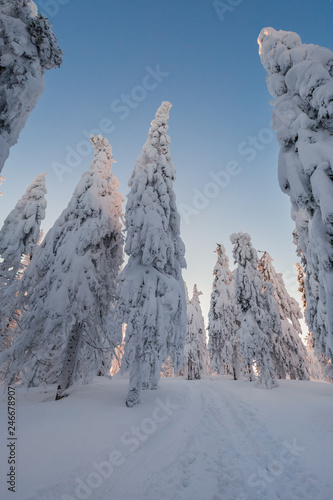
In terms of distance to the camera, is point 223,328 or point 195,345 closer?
point 223,328

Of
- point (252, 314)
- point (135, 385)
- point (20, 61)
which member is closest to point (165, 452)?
point (135, 385)

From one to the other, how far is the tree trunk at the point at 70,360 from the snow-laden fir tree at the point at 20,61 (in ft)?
26.3

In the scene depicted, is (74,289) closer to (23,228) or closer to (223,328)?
(23,228)

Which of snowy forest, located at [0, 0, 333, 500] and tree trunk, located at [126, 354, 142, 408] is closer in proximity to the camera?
snowy forest, located at [0, 0, 333, 500]

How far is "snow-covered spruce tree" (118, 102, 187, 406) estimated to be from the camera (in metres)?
8.24

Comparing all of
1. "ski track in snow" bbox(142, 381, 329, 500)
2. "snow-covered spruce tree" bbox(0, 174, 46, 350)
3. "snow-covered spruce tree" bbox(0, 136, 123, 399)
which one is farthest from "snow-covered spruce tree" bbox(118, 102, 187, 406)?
"snow-covered spruce tree" bbox(0, 174, 46, 350)

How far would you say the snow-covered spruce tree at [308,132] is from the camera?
4.40m

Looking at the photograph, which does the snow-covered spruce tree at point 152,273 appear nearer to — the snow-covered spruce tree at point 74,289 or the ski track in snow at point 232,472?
the snow-covered spruce tree at point 74,289

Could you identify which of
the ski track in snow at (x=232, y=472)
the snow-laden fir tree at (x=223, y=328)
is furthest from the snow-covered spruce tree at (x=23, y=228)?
the snow-laden fir tree at (x=223, y=328)

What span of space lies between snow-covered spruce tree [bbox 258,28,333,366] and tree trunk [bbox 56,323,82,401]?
30.4ft

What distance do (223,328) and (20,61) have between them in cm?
2487

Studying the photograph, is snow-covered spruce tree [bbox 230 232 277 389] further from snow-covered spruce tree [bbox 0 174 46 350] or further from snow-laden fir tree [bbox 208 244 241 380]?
snow-covered spruce tree [bbox 0 174 46 350]

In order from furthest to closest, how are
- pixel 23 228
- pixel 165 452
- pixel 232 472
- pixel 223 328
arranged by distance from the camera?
pixel 223 328 < pixel 23 228 < pixel 165 452 < pixel 232 472

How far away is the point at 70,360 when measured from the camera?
9289 mm
